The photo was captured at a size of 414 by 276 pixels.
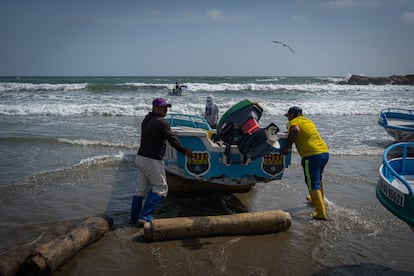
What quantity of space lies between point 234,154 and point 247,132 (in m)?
0.53

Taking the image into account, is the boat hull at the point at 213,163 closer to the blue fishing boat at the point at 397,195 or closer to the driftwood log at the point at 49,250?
the driftwood log at the point at 49,250

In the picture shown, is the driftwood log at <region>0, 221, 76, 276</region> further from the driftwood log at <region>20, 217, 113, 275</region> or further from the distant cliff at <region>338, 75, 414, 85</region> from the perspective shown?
the distant cliff at <region>338, 75, 414, 85</region>

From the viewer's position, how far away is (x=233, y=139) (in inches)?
205

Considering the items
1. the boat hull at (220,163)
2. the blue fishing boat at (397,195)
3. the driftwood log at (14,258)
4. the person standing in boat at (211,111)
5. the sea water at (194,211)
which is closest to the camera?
the blue fishing boat at (397,195)

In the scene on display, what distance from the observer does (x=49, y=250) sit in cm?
377

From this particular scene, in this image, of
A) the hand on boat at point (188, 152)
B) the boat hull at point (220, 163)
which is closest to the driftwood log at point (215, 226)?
the boat hull at point (220, 163)

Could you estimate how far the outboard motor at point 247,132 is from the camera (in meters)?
4.92

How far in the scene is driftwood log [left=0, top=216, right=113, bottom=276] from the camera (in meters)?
3.57

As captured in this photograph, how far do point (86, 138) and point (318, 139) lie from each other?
8.37 meters

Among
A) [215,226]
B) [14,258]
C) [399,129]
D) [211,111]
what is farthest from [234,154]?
[399,129]

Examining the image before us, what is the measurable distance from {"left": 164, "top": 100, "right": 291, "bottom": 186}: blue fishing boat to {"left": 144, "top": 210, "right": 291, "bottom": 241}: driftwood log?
2.57 ft

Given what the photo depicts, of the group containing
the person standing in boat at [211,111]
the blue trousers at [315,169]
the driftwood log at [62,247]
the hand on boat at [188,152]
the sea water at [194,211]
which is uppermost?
the person standing in boat at [211,111]

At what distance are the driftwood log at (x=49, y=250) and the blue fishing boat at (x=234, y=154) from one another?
5.19ft

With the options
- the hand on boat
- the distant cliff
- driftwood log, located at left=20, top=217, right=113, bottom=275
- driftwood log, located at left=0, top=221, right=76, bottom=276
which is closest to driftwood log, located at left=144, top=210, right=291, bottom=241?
driftwood log, located at left=20, top=217, right=113, bottom=275
